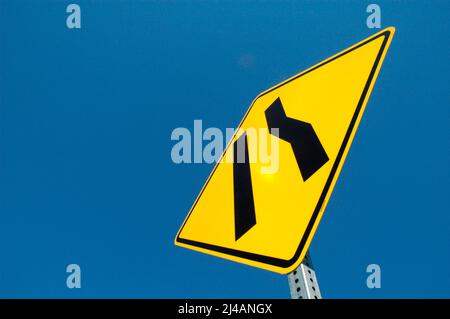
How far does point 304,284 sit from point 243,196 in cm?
47

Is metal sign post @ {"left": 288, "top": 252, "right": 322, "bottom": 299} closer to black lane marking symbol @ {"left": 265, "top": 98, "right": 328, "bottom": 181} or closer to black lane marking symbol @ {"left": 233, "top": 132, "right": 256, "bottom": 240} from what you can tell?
black lane marking symbol @ {"left": 233, "top": 132, "right": 256, "bottom": 240}

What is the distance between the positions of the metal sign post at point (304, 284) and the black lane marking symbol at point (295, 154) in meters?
0.26

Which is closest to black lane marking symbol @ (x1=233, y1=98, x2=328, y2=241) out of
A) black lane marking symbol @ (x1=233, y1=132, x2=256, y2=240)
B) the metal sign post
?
black lane marking symbol @ (x1=233, y1=132, x2=256, y2=240)

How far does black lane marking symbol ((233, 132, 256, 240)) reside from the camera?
129 cm

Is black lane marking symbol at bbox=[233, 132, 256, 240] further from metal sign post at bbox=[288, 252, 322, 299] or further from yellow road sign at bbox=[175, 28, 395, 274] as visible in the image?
metal sign post at bbox=[288, 252, 322, 299]

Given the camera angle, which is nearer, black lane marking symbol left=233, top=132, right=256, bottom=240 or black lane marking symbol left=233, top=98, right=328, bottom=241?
black lane marking symbol left=233, top=98, right=328, bottom=241

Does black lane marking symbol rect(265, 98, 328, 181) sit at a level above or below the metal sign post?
above

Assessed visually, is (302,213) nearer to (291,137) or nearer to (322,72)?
(291,137)

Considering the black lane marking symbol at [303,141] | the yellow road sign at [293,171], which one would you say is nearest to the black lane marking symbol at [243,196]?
the yellow road sign at [293,171]

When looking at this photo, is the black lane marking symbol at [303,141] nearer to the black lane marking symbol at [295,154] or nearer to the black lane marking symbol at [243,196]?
the black lane marking symbol at [295,154]

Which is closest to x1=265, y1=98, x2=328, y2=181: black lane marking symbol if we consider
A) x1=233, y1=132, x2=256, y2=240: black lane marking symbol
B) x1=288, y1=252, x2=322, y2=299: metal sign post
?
x1=233, y1=132, x2=256, y2=240: black lane marking symbol

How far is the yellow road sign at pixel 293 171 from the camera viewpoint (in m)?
1.07

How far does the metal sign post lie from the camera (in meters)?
1.09
